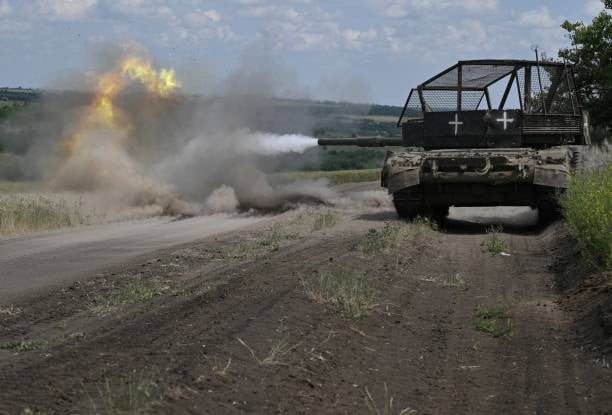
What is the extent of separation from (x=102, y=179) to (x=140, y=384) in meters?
18.6

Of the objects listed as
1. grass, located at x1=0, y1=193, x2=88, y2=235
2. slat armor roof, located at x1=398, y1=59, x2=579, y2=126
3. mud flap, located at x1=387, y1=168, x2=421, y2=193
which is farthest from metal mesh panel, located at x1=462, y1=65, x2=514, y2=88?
grass, located at x1=0, y1=193, x2=88, y2=235

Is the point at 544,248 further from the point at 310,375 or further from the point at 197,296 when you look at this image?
the point at 310,375

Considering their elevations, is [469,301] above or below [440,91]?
below

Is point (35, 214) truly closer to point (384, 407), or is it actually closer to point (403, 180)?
point (403, 180)

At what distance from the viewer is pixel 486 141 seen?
17.5m

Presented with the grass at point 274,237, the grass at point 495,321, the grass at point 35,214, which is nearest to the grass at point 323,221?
the grass at point 274,237

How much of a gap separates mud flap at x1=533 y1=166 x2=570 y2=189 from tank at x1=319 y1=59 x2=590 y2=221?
0.02m

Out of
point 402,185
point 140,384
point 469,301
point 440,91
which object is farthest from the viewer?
point 440,91

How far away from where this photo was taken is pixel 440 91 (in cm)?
1873

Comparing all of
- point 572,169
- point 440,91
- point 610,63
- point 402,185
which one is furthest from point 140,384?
point 610,63

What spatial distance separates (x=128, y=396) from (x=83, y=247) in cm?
993

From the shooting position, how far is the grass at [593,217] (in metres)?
9.80

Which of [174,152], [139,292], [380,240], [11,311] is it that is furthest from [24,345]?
[174,152]

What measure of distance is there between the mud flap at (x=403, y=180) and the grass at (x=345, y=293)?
6.53m
